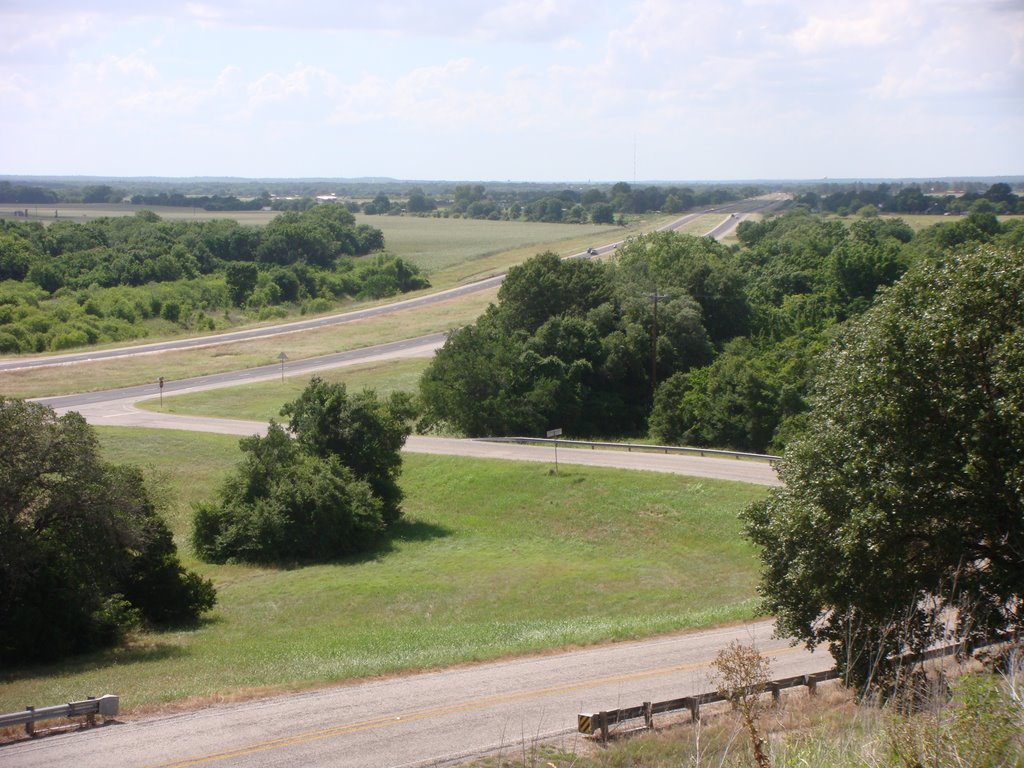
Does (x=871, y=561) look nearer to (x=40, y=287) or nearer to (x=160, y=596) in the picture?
(x=160, y=596)

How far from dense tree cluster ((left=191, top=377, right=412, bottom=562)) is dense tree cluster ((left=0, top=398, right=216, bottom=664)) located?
9.08 metres

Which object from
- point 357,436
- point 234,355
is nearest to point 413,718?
point 357,436

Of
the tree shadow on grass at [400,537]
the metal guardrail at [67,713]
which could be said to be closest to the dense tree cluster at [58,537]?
the metal guardrail at [67,713]

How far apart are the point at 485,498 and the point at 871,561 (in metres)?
24.4

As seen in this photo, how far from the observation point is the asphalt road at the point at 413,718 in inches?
555

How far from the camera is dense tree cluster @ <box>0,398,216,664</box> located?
21.7m

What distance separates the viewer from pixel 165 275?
11275 cm

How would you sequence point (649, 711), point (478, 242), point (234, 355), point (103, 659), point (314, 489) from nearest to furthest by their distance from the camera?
1. point (649, 711)
2. point (103, 659)
3. point (314, 489)
4. point (234, 355)
5. point (478, 242)

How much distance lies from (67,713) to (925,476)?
13.5 metres

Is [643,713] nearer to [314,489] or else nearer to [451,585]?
[451,585]

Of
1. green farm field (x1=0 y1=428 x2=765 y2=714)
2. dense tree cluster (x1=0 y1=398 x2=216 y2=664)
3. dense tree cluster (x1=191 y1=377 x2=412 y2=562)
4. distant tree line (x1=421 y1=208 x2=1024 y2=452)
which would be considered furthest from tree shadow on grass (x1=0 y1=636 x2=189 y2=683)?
distant tree line (x1=421 y1=208 x2=1024 y2=452)

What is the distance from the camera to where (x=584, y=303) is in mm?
59094

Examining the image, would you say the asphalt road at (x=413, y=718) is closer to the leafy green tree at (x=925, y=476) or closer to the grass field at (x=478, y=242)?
the leafy green tree at (x=925, y=476)

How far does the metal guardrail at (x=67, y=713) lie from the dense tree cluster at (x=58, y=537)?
7.20 meters
